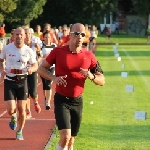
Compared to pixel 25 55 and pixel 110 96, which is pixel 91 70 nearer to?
pixel 25 55

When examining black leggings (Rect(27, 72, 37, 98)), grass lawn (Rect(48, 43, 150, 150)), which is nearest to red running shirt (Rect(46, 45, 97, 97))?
grass lawn (Rect(48, 43, 150, 150))

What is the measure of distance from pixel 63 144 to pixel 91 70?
46.9 inches

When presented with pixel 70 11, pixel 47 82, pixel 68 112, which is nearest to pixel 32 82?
pixel 47 82

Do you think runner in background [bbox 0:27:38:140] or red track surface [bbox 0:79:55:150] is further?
runner in background [bbox 0:27:38:140]

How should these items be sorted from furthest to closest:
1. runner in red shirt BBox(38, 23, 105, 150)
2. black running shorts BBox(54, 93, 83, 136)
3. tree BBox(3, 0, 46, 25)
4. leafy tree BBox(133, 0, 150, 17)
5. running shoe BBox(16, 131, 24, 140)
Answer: leafy tree BBox(133, 0, 150, 17) < tree BBox(3, 0, 46, 25) < running shoe BBox(16, 131, 24, 140) < black running shorts BBox(54, 93, 83, 136) < runner in red shirt BBox(38, 23, 105, 150)

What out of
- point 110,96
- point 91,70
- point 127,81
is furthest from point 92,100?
point 91,70

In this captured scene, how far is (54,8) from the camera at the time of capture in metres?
86.6

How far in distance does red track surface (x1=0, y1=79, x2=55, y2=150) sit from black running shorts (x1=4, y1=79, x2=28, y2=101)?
0.87m

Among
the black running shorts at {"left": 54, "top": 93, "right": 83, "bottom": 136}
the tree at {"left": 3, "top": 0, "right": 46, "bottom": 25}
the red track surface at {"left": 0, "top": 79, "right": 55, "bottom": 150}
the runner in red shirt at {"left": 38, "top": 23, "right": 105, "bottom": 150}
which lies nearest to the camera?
the runner in red shirt at {"left": 38, "top": 23, "right": 105, "bottom": 150}

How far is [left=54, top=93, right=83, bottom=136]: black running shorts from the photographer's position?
9.27 m

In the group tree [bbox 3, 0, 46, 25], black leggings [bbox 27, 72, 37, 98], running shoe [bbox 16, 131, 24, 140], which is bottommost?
tree [bbox 3, 0, 46, 25]

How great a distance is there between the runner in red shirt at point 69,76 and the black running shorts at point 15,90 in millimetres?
3206

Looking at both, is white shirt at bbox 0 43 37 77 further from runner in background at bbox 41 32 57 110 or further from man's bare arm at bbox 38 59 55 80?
runner in background at bbox 41 32 57 110

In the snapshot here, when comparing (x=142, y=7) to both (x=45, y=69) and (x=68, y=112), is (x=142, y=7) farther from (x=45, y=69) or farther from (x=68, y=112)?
(x=68, y=112)
